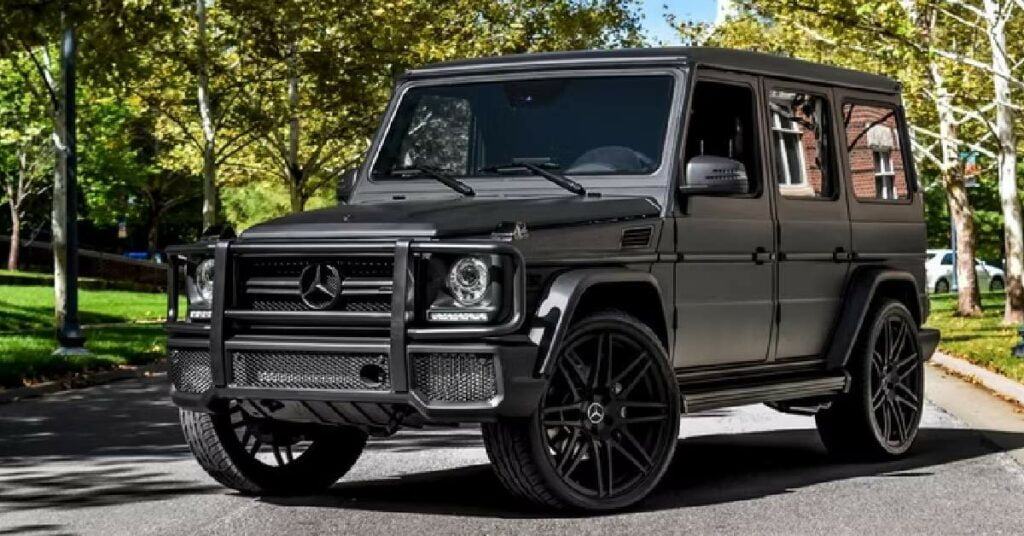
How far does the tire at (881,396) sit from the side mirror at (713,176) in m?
1.94

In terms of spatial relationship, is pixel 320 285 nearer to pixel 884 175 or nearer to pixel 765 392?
pixel 765 392

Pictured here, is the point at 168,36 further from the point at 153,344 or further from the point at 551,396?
the point at 551,396

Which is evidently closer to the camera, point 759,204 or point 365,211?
point 365,211

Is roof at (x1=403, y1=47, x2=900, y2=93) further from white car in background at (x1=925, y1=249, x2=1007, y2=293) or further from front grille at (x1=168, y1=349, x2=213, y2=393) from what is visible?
white car in background at (x1=925, y1=249, x2=1007, y2=293)

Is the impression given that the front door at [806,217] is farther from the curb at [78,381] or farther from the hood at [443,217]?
the curb at [78,381]

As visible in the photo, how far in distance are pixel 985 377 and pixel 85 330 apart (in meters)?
16.3

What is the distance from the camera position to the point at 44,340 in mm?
25688

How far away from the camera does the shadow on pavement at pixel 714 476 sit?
886 cm

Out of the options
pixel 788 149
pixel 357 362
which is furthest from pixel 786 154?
pixel 357 362

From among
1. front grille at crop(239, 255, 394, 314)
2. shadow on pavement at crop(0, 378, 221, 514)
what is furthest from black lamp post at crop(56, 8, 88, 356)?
front grille at crop(239, 255, 394, 314)

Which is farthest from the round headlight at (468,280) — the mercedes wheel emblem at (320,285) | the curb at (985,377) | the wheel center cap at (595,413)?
the curb at (985,377)

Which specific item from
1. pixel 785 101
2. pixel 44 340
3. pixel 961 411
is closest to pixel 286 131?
pixel 44 340

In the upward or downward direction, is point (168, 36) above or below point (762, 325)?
above

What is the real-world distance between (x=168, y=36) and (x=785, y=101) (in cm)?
2607
